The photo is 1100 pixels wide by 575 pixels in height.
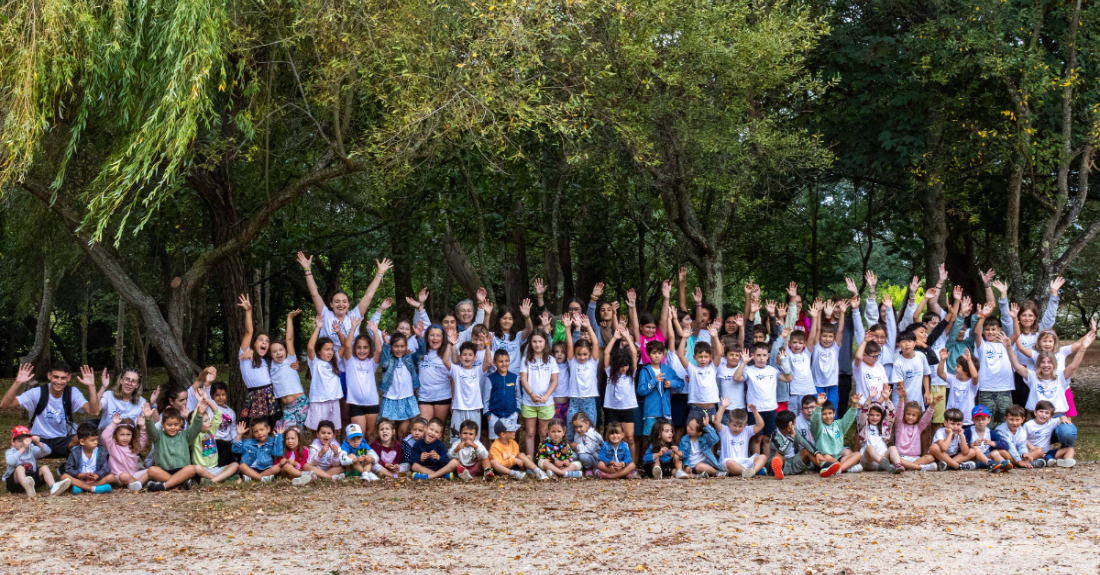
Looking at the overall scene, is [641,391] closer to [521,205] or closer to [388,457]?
[388,457]

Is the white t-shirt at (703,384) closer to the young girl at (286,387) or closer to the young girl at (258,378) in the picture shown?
the young girl at (286,387)

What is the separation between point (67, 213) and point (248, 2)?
3.07m

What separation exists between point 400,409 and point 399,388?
20cm

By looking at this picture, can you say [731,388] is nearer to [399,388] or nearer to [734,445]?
[734,445]

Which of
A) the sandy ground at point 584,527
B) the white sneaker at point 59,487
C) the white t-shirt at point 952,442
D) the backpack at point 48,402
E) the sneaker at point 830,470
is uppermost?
the backpack at point 48,402

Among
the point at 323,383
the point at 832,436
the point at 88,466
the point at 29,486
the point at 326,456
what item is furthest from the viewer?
the point at 323,383

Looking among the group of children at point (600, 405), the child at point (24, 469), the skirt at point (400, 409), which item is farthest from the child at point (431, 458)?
the child at point (24, 469)

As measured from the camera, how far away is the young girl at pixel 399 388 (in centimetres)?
952

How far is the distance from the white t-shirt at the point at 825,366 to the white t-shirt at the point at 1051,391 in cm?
183

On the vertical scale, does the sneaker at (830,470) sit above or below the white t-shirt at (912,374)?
below

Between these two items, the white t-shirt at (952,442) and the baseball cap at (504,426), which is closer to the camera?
the white t-shirt at (952,442)

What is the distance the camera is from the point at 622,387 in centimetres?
942

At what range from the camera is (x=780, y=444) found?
9047 mm

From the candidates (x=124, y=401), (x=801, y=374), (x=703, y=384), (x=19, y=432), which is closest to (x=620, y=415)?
(x=703, y=384)
